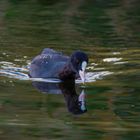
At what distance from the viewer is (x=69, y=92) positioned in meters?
9.39

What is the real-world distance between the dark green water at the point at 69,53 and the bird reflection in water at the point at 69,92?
91mm

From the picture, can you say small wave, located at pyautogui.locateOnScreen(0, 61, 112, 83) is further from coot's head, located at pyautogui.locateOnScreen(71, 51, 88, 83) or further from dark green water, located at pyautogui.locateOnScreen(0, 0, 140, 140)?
coot's head, located at pyautogui.locateOnScreen(71, 51, 88, 83)

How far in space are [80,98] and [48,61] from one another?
184 cm

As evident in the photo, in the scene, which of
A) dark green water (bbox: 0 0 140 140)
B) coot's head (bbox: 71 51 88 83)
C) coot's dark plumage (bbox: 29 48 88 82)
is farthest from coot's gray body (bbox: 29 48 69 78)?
coot's head (bbox: 71 51 88 83)

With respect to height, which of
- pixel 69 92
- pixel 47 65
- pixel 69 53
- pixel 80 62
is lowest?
pixel 69 53

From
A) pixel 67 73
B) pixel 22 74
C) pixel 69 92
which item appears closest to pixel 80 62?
pixel 67 73

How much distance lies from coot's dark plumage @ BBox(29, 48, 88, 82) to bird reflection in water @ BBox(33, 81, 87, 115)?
167 mm

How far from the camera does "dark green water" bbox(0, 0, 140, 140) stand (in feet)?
24.6

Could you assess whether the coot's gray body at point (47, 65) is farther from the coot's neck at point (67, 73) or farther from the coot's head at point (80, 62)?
the coot's head at point (80, 62)

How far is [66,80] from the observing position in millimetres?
10203

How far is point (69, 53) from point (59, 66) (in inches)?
65.2

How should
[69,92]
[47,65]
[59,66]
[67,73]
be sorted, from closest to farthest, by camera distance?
[69,92]
[67,73]
[59,66]
[47,65]

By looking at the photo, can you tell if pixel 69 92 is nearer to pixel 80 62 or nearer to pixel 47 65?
pixel 80 62

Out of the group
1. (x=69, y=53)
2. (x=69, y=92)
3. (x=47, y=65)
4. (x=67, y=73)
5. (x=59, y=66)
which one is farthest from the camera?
(x=69, y=53)
